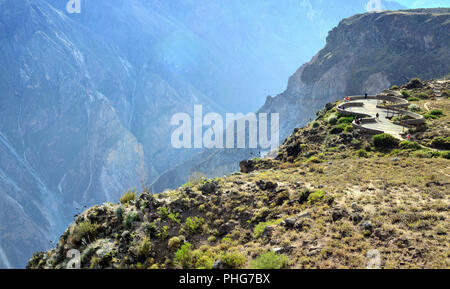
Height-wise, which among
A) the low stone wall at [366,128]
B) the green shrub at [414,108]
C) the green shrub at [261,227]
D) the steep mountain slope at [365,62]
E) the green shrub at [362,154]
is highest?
the steep mountain slope at [365,62]

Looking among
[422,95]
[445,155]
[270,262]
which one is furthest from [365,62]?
[270,262]

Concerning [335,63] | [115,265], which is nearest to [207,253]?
[115,265]

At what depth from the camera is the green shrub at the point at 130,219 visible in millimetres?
12969

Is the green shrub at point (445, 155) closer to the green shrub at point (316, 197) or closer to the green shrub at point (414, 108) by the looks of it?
the green shrub at point (316, 197)

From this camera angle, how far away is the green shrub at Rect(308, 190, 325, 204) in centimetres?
1412

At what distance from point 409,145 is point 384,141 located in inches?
85.5

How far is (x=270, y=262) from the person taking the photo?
29.0 ft

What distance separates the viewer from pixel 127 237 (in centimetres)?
1209

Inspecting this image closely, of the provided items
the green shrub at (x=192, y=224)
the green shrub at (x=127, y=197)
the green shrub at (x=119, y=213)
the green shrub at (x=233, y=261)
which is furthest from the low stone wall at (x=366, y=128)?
the green shrub at (x=119, y=213)

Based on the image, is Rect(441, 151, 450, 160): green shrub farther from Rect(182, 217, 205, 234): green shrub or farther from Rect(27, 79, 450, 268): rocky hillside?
Rect(182, 217, 205, 234): green shrub

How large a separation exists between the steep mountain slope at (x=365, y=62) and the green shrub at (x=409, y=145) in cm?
10986
